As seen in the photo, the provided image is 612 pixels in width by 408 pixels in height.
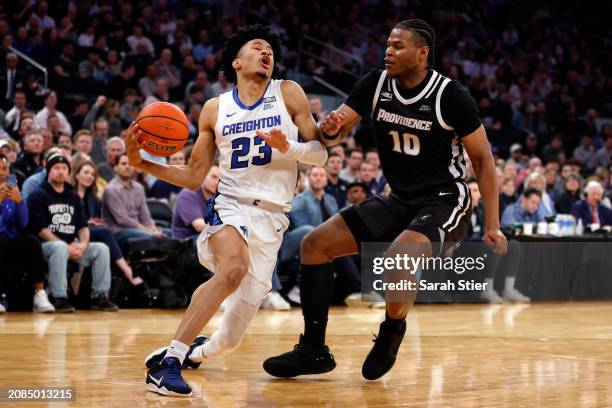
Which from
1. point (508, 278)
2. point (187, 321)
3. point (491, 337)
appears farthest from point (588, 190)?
point (187, 321)

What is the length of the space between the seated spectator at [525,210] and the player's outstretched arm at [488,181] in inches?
301

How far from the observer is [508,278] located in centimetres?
1234

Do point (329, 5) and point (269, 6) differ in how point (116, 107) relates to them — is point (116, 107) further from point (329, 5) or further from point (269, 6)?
point (329, 5)

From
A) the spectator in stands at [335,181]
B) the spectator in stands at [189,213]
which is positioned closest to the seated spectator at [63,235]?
the spectator in stands at [189,213]

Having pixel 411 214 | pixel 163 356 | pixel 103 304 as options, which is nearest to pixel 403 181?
pixel 411 214

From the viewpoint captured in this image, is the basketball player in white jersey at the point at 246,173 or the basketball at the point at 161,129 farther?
the basketball at the point at 161,129

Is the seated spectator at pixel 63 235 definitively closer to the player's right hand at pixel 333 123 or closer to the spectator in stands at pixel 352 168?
the spectator in stands at pixel 352 168

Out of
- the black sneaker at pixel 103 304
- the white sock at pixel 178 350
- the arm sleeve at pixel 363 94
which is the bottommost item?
the black sneaker at pixel 103 304

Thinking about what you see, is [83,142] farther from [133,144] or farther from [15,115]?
[133,144]

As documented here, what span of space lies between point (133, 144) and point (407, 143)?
1543mm

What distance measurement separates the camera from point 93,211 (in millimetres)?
10859

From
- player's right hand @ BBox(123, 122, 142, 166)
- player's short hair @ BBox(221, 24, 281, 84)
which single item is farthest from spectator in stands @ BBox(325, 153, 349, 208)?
player's right hand @ BBox(123, 122, 142, 166)

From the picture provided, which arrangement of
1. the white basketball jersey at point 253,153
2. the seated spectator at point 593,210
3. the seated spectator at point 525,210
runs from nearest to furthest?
the white basketball jersey at point 253,153
the seated spectator at point 525,210
the seated spectator at point 593,210

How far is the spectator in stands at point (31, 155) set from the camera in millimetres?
11055
